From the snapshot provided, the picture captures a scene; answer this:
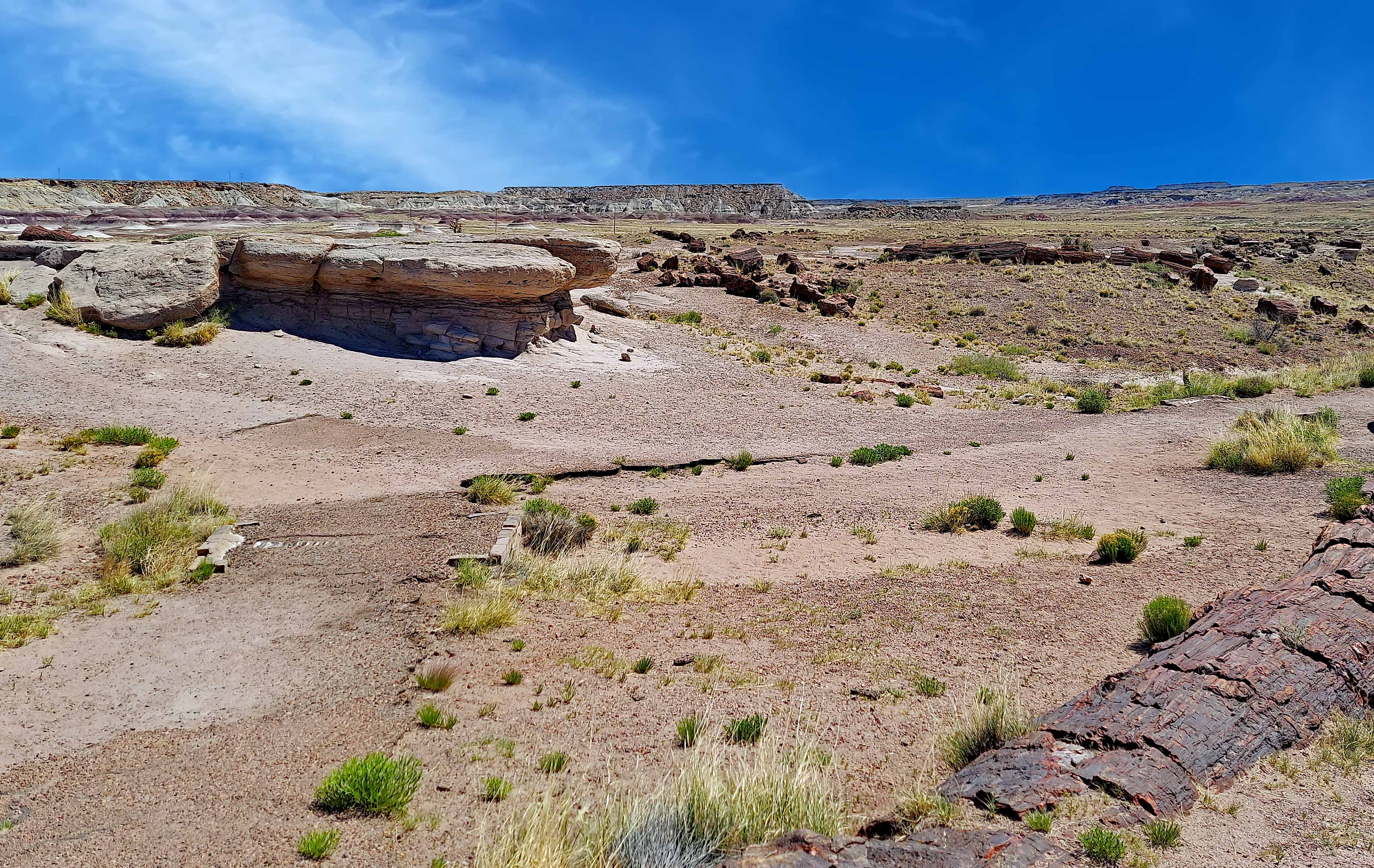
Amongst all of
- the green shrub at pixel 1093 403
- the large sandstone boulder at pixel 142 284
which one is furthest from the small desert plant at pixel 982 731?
the large sandstone boulder at pixel 142 284

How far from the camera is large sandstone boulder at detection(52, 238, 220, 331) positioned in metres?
16.3

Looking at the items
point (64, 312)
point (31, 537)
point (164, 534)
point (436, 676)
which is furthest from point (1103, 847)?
point (64, 312)

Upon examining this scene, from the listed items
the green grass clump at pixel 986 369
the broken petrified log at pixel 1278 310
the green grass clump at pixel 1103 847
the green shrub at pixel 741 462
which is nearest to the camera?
the green grass clump at pixel 1103 847

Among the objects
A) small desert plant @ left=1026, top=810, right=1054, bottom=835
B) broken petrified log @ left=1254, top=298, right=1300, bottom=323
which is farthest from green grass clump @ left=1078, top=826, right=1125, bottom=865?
broken petrified log @ left=1254, top=298, right=1300, bottom=323

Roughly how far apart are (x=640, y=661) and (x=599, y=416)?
10.1m

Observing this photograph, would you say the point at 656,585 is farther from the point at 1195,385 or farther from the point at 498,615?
the point at 1195,385

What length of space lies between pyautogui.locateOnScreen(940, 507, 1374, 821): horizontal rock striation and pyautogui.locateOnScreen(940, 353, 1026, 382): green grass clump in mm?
17673

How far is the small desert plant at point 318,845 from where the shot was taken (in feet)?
12.3

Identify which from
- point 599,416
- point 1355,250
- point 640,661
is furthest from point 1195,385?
point 1355,250

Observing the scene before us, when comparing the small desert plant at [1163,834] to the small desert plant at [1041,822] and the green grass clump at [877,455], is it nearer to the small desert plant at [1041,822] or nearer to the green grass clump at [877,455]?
the small desert plant at [1041,822]

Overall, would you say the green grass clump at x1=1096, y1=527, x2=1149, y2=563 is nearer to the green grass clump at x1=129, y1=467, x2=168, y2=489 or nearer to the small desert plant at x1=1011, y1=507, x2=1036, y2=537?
the small desert plant at x1=1011, y1=507, x2=1036, y2=537

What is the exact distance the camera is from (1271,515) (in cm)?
1004

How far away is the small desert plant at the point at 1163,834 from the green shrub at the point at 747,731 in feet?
7.39

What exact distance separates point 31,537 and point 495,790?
7.16 m
